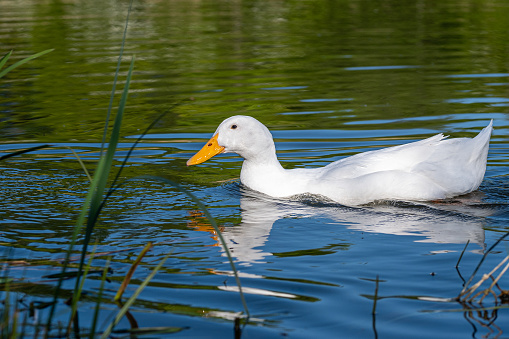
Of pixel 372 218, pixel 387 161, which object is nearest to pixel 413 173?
pixel 387 161

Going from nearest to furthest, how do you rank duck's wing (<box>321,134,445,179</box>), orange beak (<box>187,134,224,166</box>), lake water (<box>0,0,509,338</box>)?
lake water (<box>0,0,509,338</box>) → duck's wing (<box>321,134,445,179</box>) → orange beak (<box>187,134,224,166</box>)

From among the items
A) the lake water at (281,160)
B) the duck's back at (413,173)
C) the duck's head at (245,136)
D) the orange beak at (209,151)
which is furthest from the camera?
the orange beak at (209,151)

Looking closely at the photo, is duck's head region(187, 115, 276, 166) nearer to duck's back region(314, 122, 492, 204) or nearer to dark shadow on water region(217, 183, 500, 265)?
dark shadow on water region(217, 183, 500, 265)

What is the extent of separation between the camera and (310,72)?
657 inches

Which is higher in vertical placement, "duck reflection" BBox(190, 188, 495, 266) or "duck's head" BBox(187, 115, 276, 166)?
"duck's head" BBox(187, 115, 276, 166)

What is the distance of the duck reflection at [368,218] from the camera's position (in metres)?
6.34

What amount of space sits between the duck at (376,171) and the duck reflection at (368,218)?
113mm

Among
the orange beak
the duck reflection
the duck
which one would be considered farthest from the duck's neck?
the orange beak

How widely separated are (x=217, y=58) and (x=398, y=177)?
39.3 feet

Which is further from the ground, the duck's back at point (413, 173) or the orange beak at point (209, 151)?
the orange beak at point (209, 151)

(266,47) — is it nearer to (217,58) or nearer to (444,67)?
(217,58)

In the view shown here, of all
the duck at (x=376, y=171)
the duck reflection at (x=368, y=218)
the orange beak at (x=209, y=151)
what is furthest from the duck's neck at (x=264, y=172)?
the orange beak at (x=209, y=151)

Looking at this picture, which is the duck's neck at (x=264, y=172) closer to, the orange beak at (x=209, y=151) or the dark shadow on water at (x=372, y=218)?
the dark shadow on water at (x=372, y=218)

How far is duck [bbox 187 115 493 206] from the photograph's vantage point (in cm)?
760
